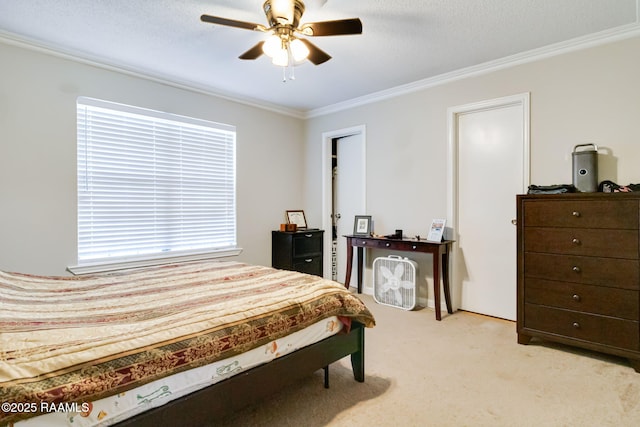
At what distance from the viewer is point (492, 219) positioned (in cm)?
343

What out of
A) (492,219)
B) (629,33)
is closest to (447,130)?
(492,219)

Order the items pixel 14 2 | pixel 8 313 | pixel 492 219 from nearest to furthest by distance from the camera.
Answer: pixel 8 313
pixel 14 2
pixel 492 219

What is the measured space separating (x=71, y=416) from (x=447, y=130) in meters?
3.72

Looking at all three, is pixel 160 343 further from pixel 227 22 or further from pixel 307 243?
pixel 307 243

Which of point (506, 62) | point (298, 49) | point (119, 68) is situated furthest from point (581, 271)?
point (119, 68)

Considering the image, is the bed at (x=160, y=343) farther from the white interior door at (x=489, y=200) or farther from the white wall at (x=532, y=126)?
the white wall at (x=532, y=126)

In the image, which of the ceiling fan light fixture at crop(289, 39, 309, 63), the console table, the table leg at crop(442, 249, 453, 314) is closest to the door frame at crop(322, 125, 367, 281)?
the console table

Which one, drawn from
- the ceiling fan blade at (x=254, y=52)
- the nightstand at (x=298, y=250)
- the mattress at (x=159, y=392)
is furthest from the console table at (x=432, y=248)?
the ceiling fan blade at (x=254, y=52)

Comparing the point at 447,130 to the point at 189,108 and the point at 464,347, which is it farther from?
the point at 189,108

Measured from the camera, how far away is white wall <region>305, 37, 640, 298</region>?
8.84 feet

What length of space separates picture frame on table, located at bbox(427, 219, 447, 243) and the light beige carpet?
103 cm

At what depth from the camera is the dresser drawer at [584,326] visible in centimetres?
232

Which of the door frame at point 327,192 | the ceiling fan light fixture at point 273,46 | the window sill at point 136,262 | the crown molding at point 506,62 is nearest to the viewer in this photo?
the ceiling fan light fixture at point 273,46

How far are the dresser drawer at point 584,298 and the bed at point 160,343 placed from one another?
152cm
